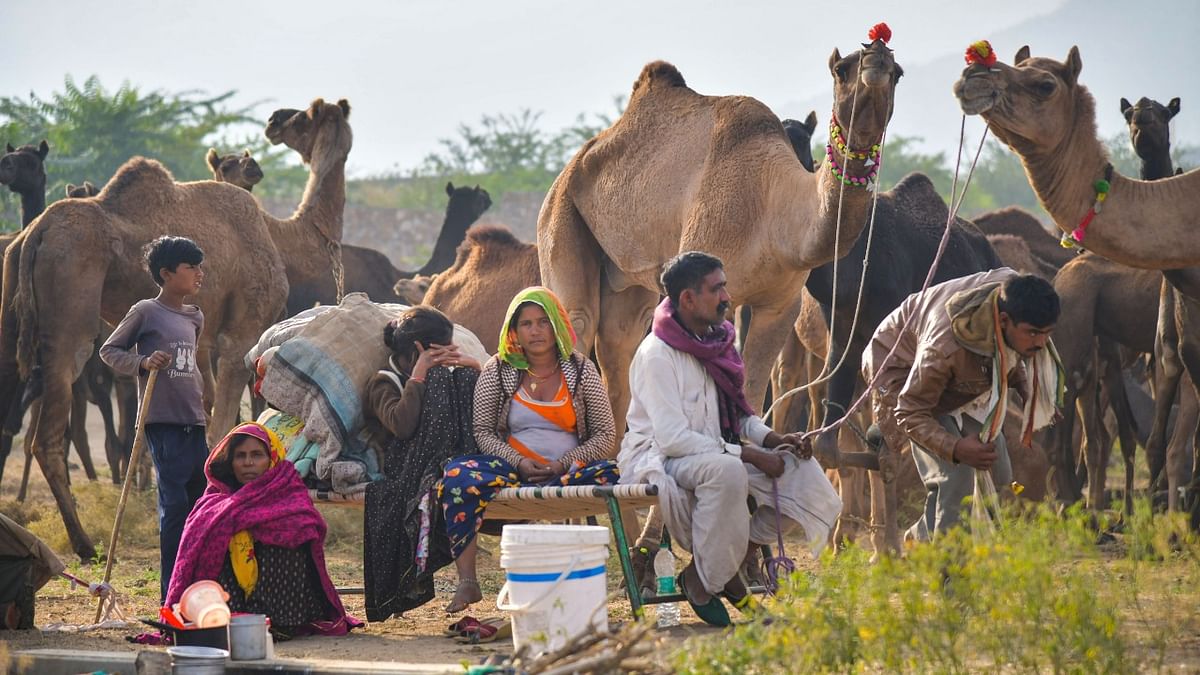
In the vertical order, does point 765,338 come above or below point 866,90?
below

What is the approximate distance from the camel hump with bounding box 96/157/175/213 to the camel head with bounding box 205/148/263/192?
2.80 metres

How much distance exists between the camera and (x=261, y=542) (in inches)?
261

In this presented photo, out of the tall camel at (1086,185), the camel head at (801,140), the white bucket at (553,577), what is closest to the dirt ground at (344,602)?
the white bucket at (553,577)

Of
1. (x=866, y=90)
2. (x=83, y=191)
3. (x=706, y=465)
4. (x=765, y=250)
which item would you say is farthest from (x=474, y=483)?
(x=83, y=191)

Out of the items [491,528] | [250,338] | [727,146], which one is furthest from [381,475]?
[250,338]

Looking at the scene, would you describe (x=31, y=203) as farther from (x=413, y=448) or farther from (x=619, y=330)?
(x=413, y=448)

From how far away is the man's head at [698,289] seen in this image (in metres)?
6.38

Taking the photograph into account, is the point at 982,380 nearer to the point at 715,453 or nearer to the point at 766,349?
the point at 715,453

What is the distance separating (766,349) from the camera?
9.42 meters

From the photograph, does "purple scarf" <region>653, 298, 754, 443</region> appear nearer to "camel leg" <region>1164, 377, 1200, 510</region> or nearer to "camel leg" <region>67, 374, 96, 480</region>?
"camel leg" <region>1164, 377, 1200, 510</region>

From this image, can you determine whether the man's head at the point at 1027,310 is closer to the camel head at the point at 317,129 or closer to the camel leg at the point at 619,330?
the camel leg at the point at 619,330

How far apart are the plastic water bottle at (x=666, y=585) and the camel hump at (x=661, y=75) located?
476cm

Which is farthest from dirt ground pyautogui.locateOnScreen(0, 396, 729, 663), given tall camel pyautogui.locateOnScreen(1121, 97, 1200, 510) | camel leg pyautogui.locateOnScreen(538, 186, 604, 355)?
tall camel pyautogui.locateOnScreen(1121, 97, 1200, 510)

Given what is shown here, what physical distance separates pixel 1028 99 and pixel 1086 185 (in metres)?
0.54
